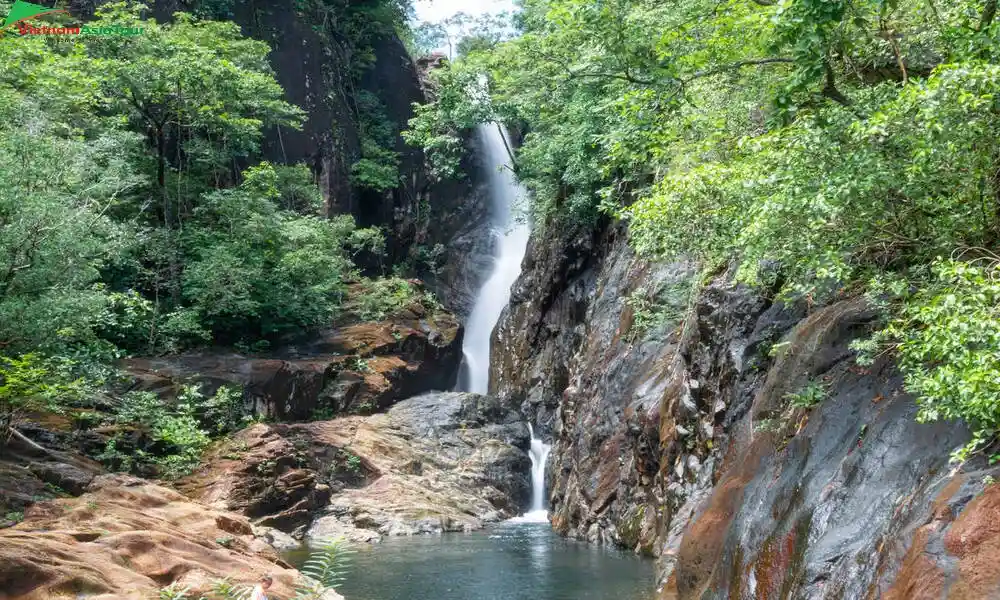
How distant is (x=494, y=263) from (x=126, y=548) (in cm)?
2836

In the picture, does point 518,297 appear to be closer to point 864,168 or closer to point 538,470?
point 538,470

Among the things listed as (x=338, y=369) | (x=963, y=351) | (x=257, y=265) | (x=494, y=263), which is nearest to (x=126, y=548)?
(x=963, y=351)

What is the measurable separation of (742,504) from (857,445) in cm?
184

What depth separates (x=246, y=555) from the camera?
1073 centimetres

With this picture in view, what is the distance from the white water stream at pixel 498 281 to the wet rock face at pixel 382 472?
634mm

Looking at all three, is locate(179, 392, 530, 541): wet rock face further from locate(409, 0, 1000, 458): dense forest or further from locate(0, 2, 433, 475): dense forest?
locate(409, 0, 1000, 458): dense forest

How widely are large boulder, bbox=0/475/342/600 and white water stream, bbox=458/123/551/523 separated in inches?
499

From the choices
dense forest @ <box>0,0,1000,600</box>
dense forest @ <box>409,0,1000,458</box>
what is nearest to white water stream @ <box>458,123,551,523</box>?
dense forest @ <box>0,0,1000,600</box>

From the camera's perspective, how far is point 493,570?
14.4 meters

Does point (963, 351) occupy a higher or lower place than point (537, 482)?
higher

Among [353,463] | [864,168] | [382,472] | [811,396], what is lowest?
[382,472]

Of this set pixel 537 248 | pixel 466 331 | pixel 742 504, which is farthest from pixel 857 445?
pixel 466 331

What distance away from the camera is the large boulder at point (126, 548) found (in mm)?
7332

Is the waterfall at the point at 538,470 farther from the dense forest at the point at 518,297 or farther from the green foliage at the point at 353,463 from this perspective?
the green foliage at the point at 353,463
